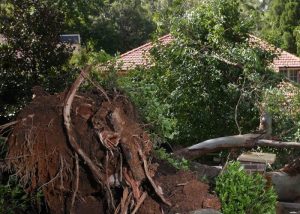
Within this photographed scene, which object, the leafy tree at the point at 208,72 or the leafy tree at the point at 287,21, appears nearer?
the leafy tree at the point at 208,72

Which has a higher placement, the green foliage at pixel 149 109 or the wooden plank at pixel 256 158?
the green foliage at pixel 149 109

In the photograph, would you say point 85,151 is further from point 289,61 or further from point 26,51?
point 289,61

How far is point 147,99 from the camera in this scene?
7137 millimetres

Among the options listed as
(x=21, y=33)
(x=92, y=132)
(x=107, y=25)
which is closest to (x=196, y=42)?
(x=21, y=33)

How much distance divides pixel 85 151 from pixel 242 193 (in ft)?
7.36

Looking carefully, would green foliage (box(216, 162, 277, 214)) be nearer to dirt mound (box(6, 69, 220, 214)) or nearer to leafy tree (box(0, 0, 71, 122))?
dirt mound (box(6, 69, 220, 214))

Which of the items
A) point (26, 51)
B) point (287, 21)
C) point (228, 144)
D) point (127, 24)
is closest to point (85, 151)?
point (228, 144)

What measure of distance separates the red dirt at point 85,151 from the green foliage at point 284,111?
4469 millimetres

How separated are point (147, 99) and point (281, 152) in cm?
387

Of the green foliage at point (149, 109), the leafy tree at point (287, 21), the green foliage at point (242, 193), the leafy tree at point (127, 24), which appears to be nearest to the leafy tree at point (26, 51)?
the green foliage at point (149, 109)

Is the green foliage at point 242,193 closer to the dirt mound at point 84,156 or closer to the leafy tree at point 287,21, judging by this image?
the dirt mound at point 84,156

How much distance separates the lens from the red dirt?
4.80m

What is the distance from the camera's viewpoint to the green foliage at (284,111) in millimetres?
9102

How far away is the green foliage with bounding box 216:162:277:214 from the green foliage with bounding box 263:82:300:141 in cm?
292
